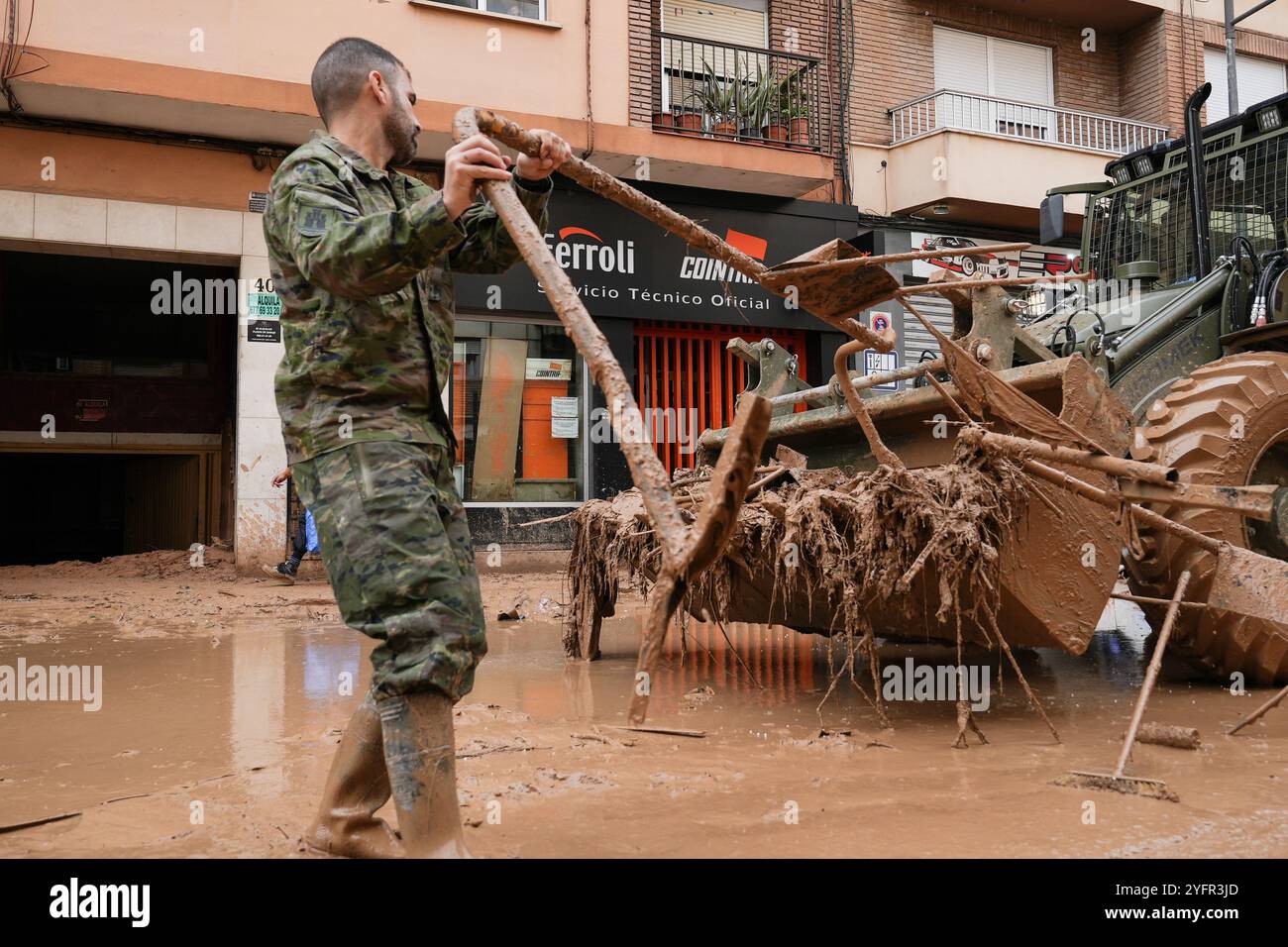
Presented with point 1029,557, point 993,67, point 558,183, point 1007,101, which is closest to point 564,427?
point 558,183

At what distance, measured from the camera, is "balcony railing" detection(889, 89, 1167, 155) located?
13.1 m

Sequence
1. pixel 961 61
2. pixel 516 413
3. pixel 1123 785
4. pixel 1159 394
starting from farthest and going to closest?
1. pixel 961 61
2. pixel 516 413
3. pixel 1159 394
4. pixel 1123 785

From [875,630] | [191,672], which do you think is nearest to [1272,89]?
[875,630]

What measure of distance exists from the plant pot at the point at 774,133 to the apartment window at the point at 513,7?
2.81 m

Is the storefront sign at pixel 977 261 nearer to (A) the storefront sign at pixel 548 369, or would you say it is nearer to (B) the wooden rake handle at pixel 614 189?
(A) the storefront sign at pixel 548 369

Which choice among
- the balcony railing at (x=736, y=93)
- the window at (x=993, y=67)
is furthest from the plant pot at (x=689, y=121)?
the window at (x=993, y=67)

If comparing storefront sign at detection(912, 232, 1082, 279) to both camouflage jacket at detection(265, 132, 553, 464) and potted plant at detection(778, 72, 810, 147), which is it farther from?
camouflage jacket at detection(265, 132, 553, 464)

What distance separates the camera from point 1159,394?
17.2 feet

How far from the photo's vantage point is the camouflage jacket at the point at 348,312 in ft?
6.95

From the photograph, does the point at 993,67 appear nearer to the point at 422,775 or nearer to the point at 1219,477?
the point at 1219,477

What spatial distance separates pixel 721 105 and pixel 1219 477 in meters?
8.52

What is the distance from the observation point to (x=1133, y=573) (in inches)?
182

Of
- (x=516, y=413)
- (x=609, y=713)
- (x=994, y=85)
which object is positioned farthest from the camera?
(x=994, y=85)

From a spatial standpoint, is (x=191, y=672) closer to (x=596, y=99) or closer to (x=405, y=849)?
(x=405, y=849)
